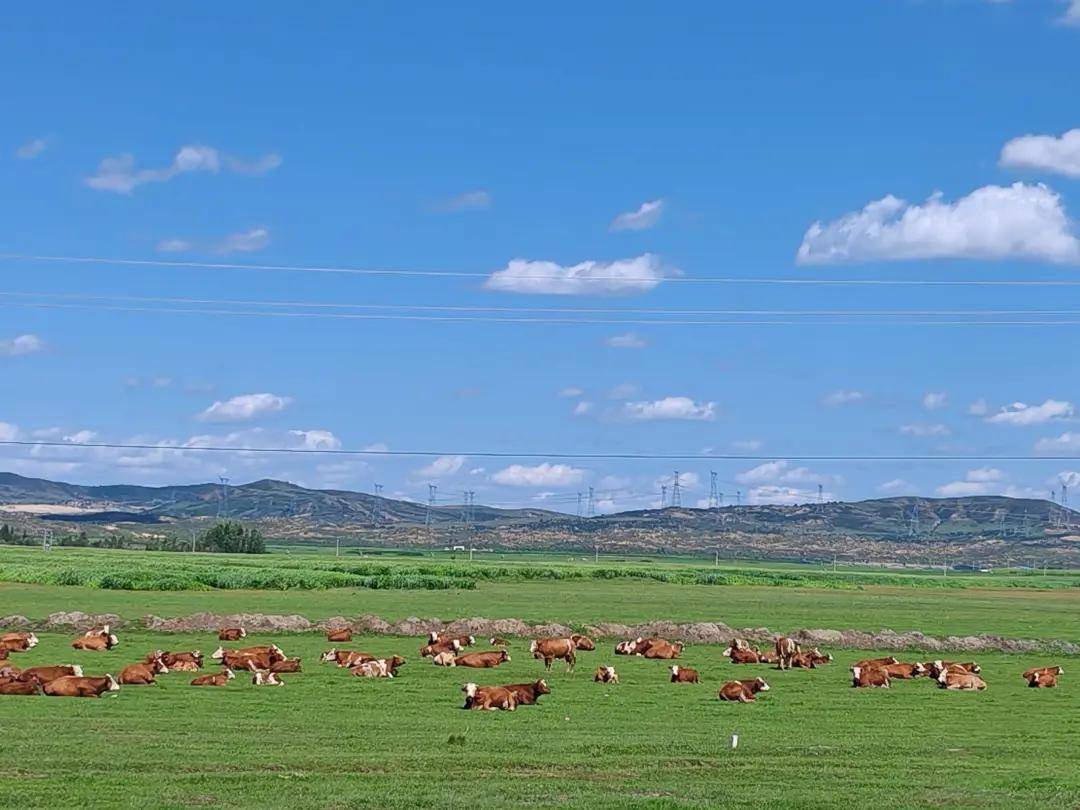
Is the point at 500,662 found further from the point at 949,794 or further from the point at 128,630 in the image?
the point at 949,794

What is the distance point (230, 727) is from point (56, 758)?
433 cm

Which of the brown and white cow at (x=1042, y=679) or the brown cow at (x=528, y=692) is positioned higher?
the brown cow at (x=528, y=692)

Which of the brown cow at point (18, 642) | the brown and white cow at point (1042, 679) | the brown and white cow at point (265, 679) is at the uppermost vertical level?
the brown cow at point (18, 642)

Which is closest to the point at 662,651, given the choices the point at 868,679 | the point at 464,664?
the point at 464,664

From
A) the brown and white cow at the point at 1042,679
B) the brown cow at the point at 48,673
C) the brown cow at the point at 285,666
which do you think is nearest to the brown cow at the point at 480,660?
the brown cow at the point at 285,666

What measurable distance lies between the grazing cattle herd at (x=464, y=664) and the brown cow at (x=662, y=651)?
0.03 m

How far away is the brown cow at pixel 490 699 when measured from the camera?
2698 cm

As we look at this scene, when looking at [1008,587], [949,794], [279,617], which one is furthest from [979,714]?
[1008,587]

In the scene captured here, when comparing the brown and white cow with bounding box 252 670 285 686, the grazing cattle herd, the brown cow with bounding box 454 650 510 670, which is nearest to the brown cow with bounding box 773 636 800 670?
the grazing cattle herd

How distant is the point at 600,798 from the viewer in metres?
17.2

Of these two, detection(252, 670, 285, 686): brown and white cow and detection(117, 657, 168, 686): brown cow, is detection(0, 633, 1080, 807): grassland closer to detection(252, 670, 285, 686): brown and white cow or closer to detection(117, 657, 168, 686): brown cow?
detection(252, 670, 285, 686): brown and white cow

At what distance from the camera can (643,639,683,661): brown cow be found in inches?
1538

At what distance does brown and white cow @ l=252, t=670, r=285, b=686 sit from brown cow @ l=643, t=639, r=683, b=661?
38.3ft

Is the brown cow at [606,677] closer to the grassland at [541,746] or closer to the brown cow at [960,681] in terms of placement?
the grassland at [541,746]
